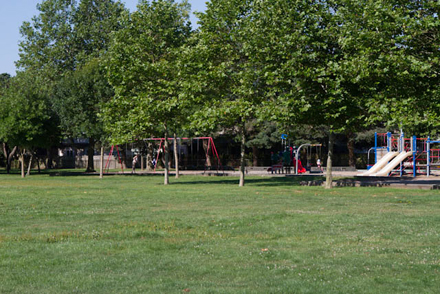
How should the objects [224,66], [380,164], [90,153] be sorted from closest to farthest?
[224,66] → [380,164] → [90,153]

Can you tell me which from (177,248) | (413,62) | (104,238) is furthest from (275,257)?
(413,62)

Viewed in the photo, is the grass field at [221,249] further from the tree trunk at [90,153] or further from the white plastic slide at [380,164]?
the tree trunk at [90,153]

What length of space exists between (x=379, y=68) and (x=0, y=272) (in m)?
20.4

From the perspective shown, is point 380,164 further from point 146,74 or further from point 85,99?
point 85,99

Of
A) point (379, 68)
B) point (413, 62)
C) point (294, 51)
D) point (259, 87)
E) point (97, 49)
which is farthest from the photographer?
point (97, 49)

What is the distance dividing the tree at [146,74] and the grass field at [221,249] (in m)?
16.5

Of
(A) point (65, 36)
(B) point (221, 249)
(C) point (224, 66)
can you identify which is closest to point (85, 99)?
(A) point (65, 36)

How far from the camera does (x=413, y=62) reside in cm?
2367

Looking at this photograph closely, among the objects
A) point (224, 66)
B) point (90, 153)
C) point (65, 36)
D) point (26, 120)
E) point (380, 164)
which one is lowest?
point (380, 164)

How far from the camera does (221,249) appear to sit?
10.6 m

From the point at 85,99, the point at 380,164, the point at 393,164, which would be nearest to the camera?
the point at 393,164

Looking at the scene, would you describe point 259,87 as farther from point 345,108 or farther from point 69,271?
point 69,271

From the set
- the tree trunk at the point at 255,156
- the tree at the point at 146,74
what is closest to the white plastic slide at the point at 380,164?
the tree at the point at 146,74

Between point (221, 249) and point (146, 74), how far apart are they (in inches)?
1006
